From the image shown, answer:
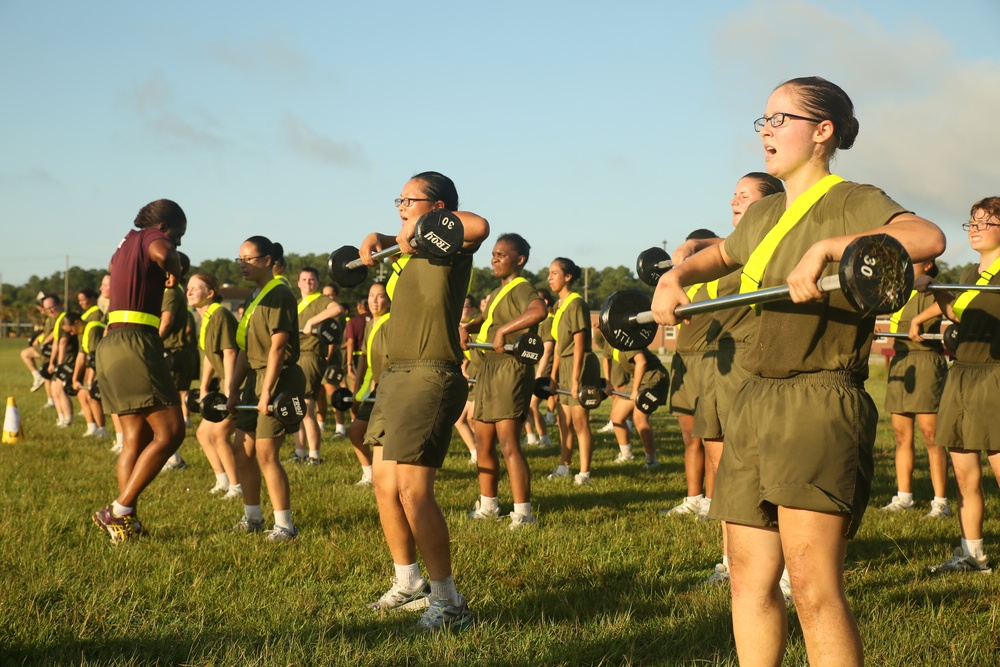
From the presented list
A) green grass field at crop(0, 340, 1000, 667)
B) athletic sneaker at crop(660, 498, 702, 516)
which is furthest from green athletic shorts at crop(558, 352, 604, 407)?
athletic sneaker at crop(660, 498, 702, 516)

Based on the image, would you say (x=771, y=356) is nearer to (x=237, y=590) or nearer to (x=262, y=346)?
(x=237, y=590)

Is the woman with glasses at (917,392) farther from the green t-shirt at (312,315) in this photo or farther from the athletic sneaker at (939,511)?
the green t-shirt at (312,315)

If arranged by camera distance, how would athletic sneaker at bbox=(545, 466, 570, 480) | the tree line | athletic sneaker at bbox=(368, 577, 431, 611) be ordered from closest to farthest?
athletic sneaker at bbox=(368, 577, 431, 611), athletic sneaker at bbox=(545, 466, 570, 480), the tree line

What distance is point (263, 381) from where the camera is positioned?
24.5 ft

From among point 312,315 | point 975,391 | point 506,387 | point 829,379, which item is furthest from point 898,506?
point 312,315

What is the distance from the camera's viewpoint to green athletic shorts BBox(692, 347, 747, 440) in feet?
21.2

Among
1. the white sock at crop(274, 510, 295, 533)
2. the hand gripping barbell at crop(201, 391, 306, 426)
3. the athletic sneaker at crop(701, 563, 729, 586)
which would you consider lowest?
the athletic sneaker at crop(701, 563, 729, 586)

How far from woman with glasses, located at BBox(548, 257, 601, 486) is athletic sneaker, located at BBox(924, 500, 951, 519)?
11.1 feet

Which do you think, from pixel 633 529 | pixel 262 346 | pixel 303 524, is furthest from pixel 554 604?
pixel 262 346

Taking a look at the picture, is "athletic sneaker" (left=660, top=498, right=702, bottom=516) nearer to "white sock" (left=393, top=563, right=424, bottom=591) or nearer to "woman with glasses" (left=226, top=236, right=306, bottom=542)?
"woman with glasses" (left=226, top=236, right=306, bottom=542)

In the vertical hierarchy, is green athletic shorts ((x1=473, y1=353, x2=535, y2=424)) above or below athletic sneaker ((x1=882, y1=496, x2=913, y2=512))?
above

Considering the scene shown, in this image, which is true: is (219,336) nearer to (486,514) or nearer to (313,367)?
(486,514)

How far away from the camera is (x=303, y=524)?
24.1ft

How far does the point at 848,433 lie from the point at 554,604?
8.11ft
